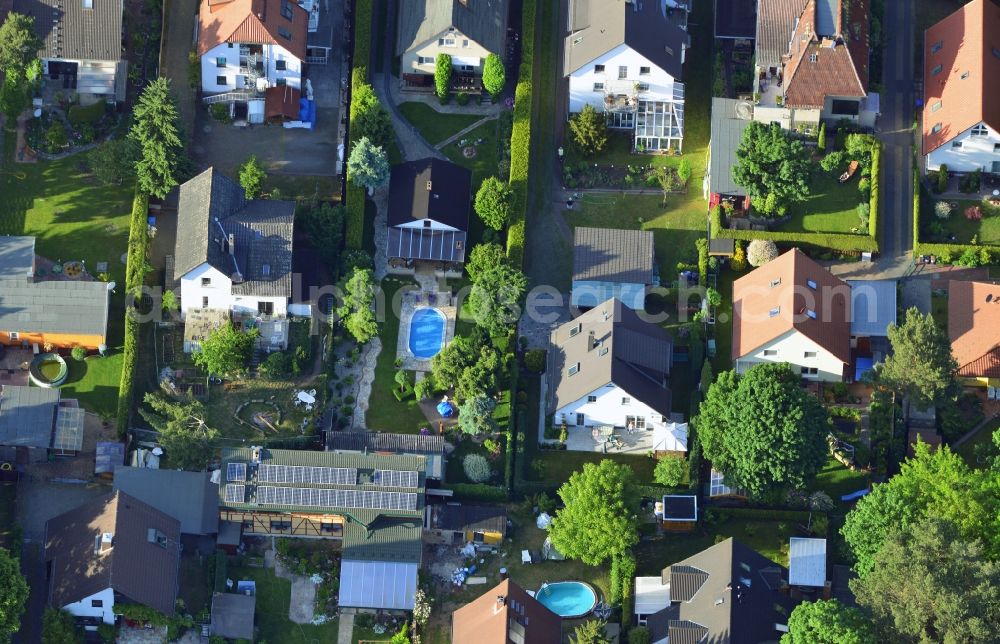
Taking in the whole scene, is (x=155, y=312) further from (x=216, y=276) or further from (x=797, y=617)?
(x=797, y=617)

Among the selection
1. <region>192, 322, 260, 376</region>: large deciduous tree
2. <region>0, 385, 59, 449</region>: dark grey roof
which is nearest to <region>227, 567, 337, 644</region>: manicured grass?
<region>192, 322, 260, 376</region>: large deciduous tree

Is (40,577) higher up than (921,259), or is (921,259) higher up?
(921,259)

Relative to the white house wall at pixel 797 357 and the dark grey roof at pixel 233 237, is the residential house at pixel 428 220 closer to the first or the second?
the dark grey roof at pixel 233 237

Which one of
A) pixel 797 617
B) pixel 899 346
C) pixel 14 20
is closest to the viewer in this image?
pixel 797 617

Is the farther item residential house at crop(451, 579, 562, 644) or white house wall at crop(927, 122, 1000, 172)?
white house wall at crop(927, 122, 1000, 172)

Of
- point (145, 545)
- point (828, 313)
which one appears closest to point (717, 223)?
point (828, 313)

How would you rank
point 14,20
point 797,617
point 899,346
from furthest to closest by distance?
point 14,20
point 899,346
point 797,617

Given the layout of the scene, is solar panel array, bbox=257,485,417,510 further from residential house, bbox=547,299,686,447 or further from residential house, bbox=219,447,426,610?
residential house, bbox=547,299,686,447

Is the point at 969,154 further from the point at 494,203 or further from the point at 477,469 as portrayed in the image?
the point at 477,469
